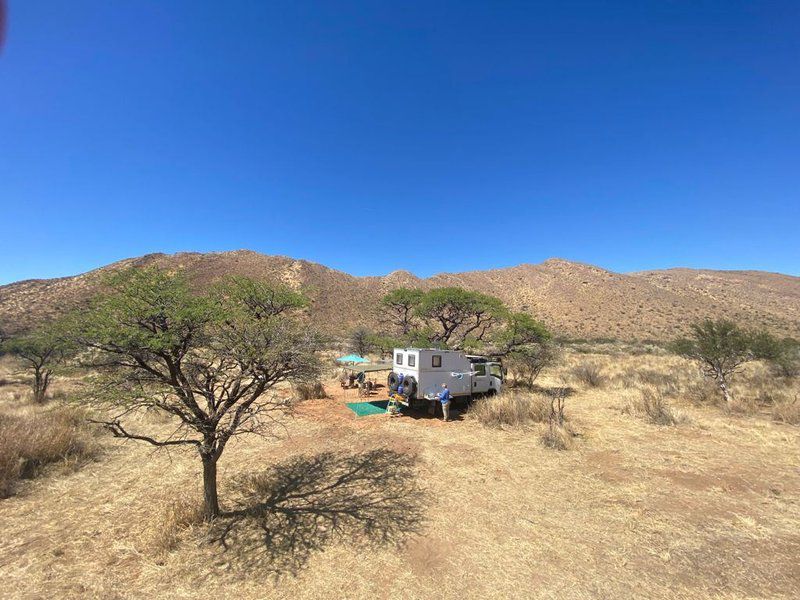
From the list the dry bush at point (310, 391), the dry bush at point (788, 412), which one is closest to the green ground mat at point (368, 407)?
the dry bush at point (310, 391)

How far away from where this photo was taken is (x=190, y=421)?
17.8ft

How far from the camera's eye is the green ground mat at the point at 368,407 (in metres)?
13.4

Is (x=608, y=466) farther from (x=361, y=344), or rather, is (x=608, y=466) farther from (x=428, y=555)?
(x=361, y=344)

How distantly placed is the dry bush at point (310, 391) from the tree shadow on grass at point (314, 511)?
7183mm

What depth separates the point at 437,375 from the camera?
12.9m

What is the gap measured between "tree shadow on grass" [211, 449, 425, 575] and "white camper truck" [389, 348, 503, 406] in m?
4.31

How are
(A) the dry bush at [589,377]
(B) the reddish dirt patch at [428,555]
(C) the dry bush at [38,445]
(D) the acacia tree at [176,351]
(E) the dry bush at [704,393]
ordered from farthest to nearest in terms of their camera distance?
(A) the dry bush at [589,377]
(E) the dry bush at [704,393]
(C) the dry bush at [38,445]
(D) the acacia tree at [176,351]
(B) the reddish dirt patch at [428,555]

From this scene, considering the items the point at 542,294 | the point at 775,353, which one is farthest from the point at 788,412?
the point at 542,294

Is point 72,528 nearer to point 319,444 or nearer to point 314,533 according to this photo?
point 314,533

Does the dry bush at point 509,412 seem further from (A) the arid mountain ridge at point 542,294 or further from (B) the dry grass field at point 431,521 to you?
(A) the arid mountain ridge at point 542,294

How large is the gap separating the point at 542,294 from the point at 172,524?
74605mm

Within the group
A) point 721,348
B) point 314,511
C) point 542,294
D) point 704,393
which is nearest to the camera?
point 314,511

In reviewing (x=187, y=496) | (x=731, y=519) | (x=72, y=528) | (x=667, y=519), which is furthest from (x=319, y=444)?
(x=731, y=519)

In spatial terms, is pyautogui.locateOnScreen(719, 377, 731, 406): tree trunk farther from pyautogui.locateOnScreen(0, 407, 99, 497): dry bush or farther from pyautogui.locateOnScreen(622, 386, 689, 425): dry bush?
pyautogui.locateOnScreen(0, 407, 99, 497): dry bush
